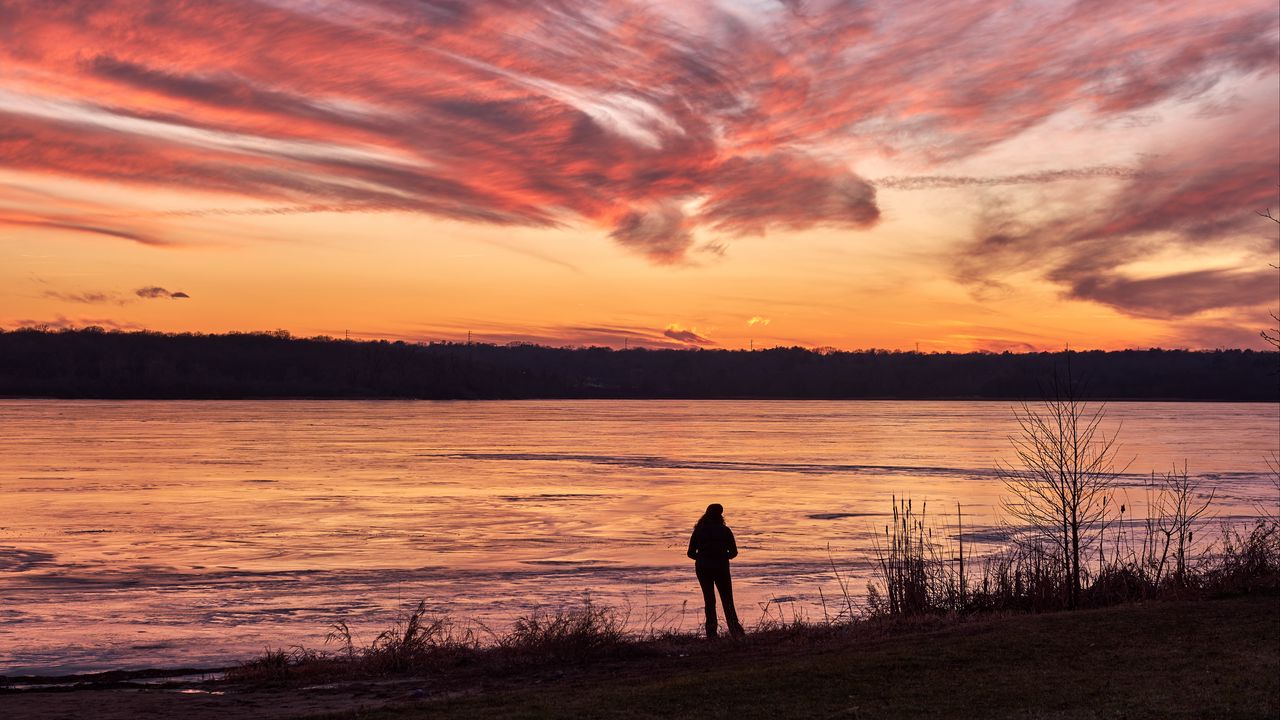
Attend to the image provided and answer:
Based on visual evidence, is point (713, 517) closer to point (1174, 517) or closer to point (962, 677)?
point (962, 677)

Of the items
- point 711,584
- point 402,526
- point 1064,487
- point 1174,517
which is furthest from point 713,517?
point 1174,517

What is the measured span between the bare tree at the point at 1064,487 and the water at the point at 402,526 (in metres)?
1.20

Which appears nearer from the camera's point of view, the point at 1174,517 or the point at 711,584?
the point at 711,584

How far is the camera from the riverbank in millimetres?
10250

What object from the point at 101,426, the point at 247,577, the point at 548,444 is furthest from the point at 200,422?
the point at 247,577

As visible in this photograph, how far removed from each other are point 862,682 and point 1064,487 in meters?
15.9

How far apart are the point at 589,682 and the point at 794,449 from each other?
183 feet

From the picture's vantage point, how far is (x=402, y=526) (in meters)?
30.6

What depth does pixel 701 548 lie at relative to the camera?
15.6 m

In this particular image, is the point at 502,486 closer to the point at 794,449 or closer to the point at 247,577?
the point at 247,577

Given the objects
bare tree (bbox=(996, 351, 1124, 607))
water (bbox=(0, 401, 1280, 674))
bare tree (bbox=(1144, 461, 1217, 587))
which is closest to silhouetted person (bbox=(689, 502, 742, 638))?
water (bbox=(0, 401, 1280, 674))

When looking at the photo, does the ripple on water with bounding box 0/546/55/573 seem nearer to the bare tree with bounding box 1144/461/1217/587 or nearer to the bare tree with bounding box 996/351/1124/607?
the bare tree with bounding box 996/351/1124/607

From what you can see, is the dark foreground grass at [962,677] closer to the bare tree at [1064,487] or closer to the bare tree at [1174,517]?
the bare tree at [1064,487]

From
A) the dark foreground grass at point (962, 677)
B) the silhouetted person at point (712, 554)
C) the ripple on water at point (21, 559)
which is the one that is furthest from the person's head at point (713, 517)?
the ripple on water at point (21, 559)
